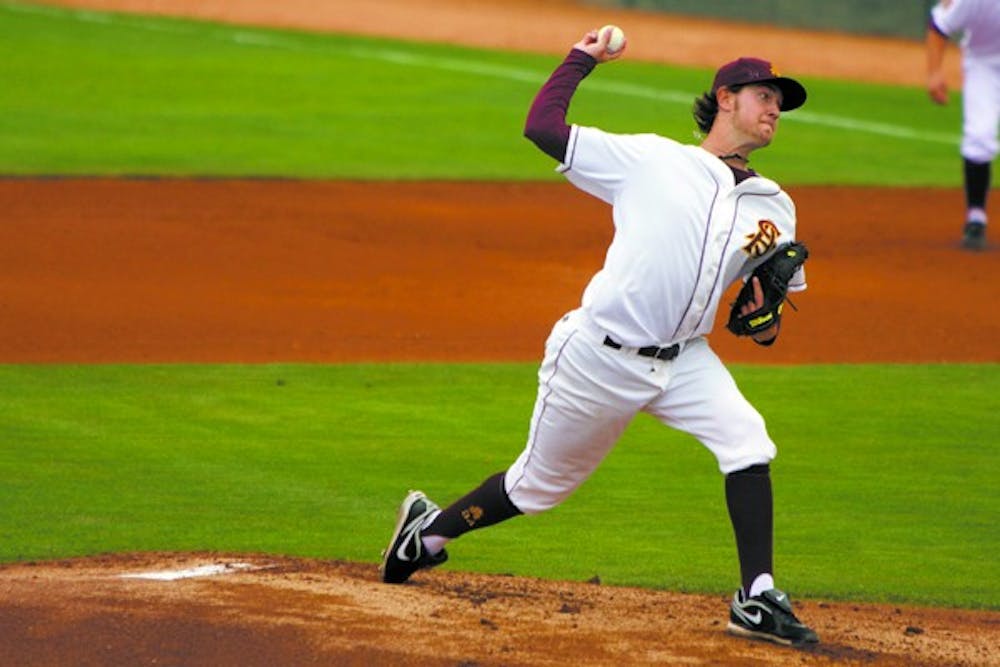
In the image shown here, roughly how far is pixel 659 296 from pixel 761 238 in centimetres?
35

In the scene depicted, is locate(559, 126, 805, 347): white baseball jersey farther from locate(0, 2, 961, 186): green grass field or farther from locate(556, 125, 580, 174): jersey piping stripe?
locate(0, 2, 961, 186): green grass field

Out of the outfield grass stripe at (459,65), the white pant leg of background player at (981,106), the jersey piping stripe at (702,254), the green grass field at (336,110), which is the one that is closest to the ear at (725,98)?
the jersey piping stripe at (702,254)

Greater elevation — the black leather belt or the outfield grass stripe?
the black leather belt

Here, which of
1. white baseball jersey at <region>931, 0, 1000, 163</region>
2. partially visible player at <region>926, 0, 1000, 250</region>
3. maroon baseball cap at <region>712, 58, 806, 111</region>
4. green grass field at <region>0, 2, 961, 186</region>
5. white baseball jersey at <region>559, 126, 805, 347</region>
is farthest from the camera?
green grass field at <region>0, 2, 961, 186</region>

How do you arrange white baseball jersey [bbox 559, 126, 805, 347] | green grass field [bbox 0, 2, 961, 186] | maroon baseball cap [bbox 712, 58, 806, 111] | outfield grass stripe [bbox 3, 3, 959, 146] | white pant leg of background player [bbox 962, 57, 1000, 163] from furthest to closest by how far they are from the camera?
outfield grass stripe [bbox 3, 3, 959, 146] < green grass field [bbox 0, 2, 961, 186] < white pant leg of background player [bbox 962, 57, 1000, 163] < maroon baseball cap [bbox 712, 58, 806, 111] < white baseball jersey [bbox 559, 126, 805, 347]

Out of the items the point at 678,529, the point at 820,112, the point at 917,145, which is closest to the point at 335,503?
the point at 678,529

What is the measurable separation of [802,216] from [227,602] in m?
9.53

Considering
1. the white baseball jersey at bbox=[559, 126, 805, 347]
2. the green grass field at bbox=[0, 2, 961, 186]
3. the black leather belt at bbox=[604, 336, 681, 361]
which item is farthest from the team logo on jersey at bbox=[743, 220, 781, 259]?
the green grass field at bbox=[0, 2, 961, 186]

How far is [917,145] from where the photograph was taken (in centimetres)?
1889

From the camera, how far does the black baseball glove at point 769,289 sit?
5977 millimetres

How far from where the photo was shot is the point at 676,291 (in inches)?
227

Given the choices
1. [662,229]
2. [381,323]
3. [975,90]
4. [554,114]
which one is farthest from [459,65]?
[662,229]

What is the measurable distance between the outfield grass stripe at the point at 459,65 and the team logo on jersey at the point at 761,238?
1362cm

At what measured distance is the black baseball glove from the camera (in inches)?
235
